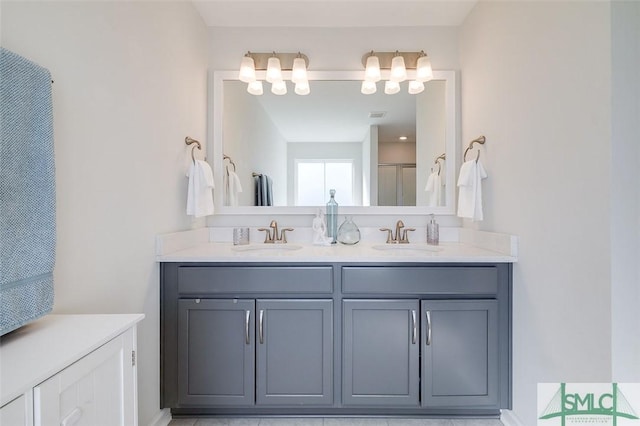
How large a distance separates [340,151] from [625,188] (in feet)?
5.16

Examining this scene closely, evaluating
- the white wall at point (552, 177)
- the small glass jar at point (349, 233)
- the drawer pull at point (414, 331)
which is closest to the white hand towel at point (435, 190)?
the white wall at point (552, 177)

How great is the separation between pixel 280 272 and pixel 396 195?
109cm

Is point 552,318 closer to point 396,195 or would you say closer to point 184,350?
point 396,195

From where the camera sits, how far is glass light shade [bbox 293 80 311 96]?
7.57 ft

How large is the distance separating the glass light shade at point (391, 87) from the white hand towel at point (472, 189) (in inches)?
30.1

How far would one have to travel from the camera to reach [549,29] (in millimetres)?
1354

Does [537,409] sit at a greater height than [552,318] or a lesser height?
lesser

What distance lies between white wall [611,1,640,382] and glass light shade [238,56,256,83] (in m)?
1.91

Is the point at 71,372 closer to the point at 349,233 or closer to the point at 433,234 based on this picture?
the point at 349,233

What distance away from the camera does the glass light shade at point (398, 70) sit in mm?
2246

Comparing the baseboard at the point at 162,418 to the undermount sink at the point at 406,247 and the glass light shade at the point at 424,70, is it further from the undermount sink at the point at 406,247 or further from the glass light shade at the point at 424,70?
the glass light shade at the point at 424,70

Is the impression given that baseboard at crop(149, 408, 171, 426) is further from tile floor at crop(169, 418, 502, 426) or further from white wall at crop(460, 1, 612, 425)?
white wall at crop(460, 1, 612, 425)

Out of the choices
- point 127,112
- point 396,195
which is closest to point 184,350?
point 127,112

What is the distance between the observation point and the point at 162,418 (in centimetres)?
168
